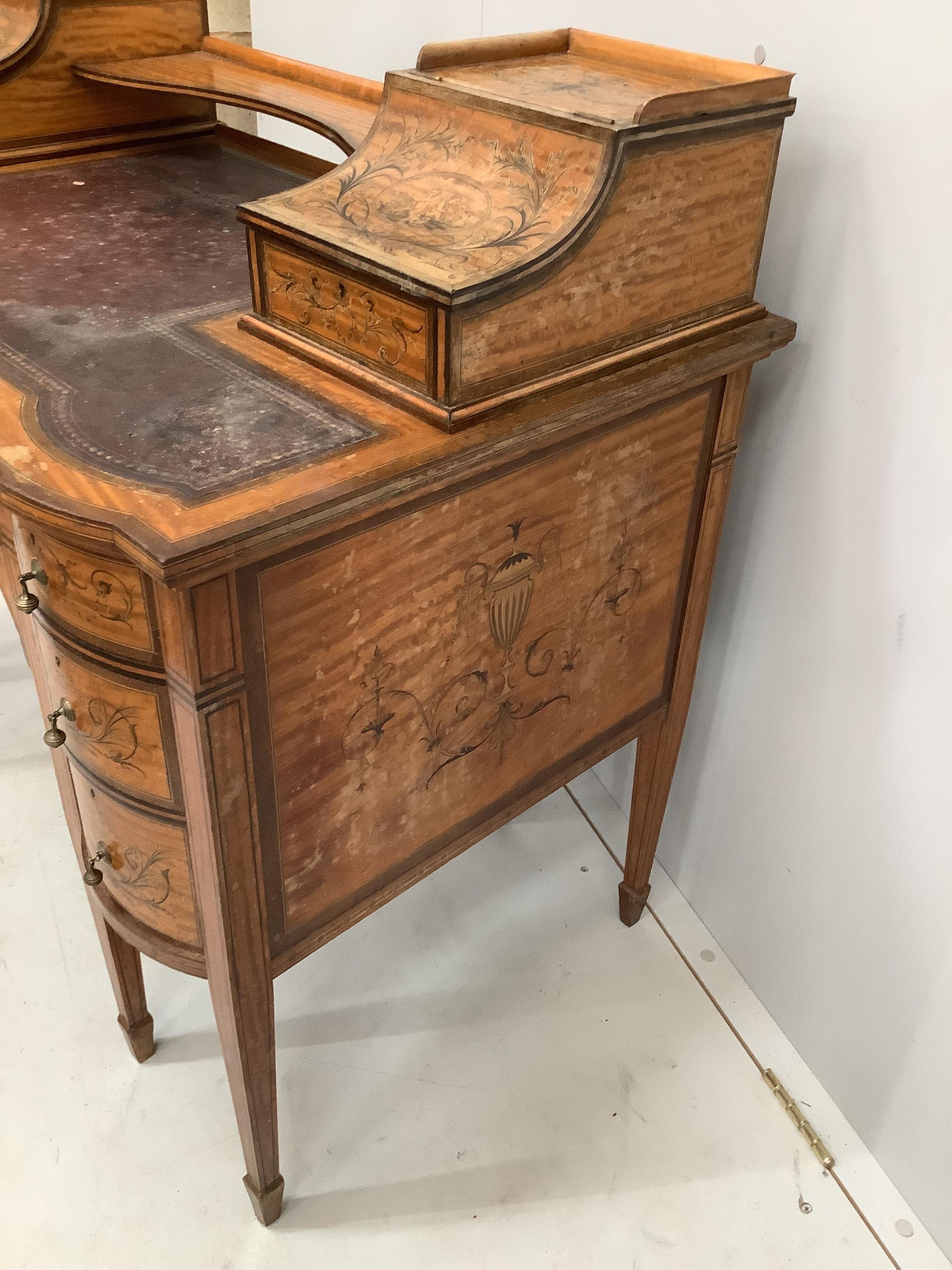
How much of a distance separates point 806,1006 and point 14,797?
56.7 inches

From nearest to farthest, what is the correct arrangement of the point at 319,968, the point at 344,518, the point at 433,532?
the point at 344,518, the point at 433,532, the point at 319,968

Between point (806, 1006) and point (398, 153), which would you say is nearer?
point (398, 153)

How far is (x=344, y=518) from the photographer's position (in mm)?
874

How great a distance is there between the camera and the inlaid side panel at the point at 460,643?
3.22ft

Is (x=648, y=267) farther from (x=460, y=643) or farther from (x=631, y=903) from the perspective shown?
(x=631, y=903)

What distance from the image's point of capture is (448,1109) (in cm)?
153

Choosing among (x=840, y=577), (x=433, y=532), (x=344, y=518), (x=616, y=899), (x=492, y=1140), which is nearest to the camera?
(x=344, y=518)

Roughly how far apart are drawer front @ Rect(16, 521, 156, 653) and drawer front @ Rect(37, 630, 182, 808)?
0.04 metres

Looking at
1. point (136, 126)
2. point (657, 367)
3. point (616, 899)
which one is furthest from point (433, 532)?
point (136, 126)

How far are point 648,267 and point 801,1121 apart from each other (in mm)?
1177

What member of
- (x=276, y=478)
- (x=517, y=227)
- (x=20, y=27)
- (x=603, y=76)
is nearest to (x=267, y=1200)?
(x=276, y=478)

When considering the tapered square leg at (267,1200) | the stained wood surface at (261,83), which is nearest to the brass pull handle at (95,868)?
the tapered square leg at (267,1200)

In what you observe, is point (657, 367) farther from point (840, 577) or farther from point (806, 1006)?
point (806, 1006)

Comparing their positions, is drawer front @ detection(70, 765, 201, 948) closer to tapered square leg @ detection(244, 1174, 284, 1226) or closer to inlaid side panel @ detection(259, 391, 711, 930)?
inlaid side panel @ detection(259, 391, 711, 930)
